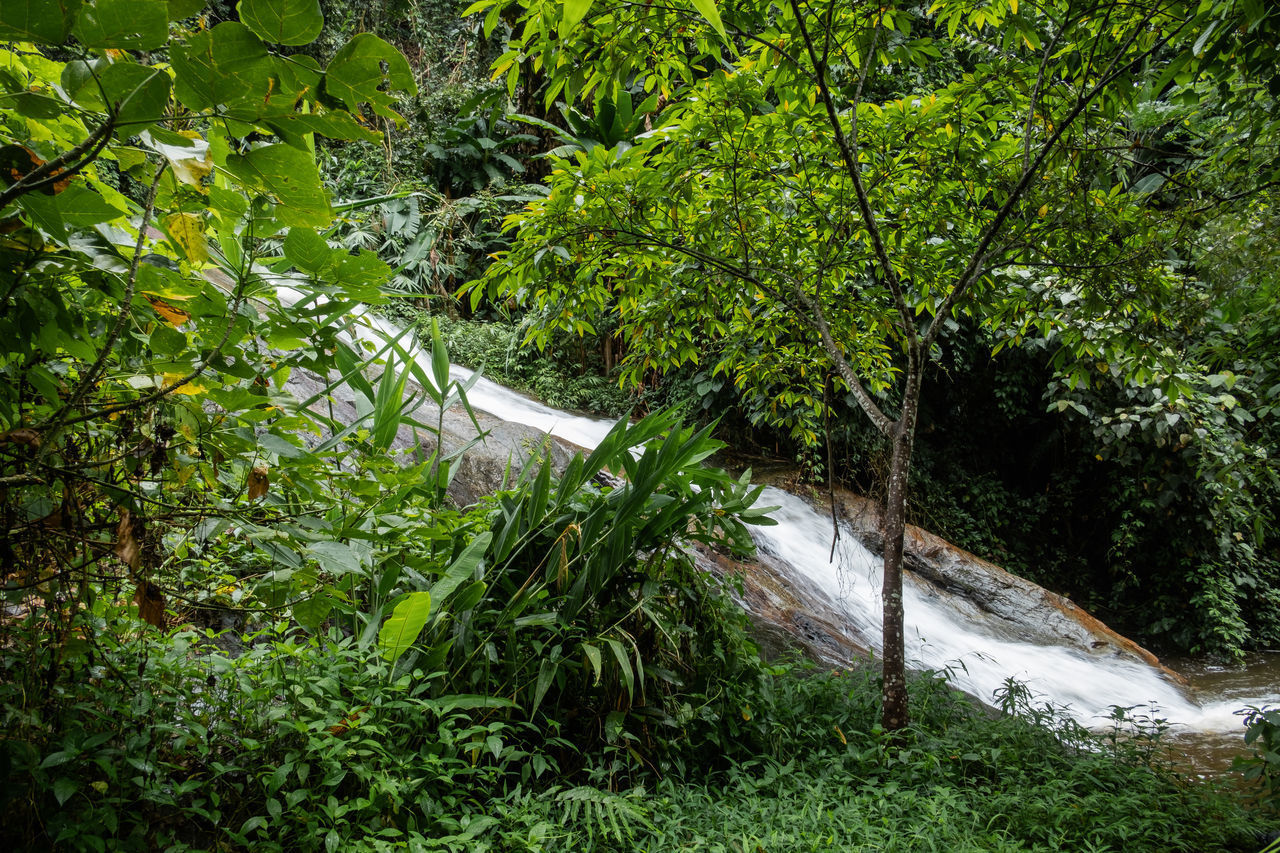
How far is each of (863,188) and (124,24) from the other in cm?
259

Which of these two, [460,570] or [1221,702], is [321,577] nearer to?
[460,570]

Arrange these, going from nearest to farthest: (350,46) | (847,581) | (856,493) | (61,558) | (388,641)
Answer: (350,46) → (61,558) → (388,641) → (847,581) → (856,493)

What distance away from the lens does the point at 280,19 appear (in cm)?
75

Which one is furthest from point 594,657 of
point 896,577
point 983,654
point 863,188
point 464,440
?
point 983,654

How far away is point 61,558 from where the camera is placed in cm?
116

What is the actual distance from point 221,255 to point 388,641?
3.29ft

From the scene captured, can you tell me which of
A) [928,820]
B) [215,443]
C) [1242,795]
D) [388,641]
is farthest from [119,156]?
[1242,795]

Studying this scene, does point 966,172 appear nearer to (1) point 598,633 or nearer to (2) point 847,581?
(1) point 598,633

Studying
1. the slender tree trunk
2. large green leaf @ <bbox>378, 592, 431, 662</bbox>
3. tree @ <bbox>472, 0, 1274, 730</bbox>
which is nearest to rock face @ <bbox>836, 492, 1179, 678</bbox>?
tree @ <bbox>472, 0, 1274, 730</bbox>

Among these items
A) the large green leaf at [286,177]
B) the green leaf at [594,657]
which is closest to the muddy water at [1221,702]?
the green leaf at [594,657]

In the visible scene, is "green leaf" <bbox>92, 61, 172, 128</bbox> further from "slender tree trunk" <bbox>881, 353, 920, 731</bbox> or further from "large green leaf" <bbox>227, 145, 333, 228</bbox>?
"slender tree trunk" <bbox>881, 353, 920, 731</bbox>

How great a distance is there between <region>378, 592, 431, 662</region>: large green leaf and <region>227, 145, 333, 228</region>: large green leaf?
Answer: 3.55 ft

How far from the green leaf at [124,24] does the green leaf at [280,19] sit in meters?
0.08

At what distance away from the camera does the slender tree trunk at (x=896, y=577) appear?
288 centimetres
